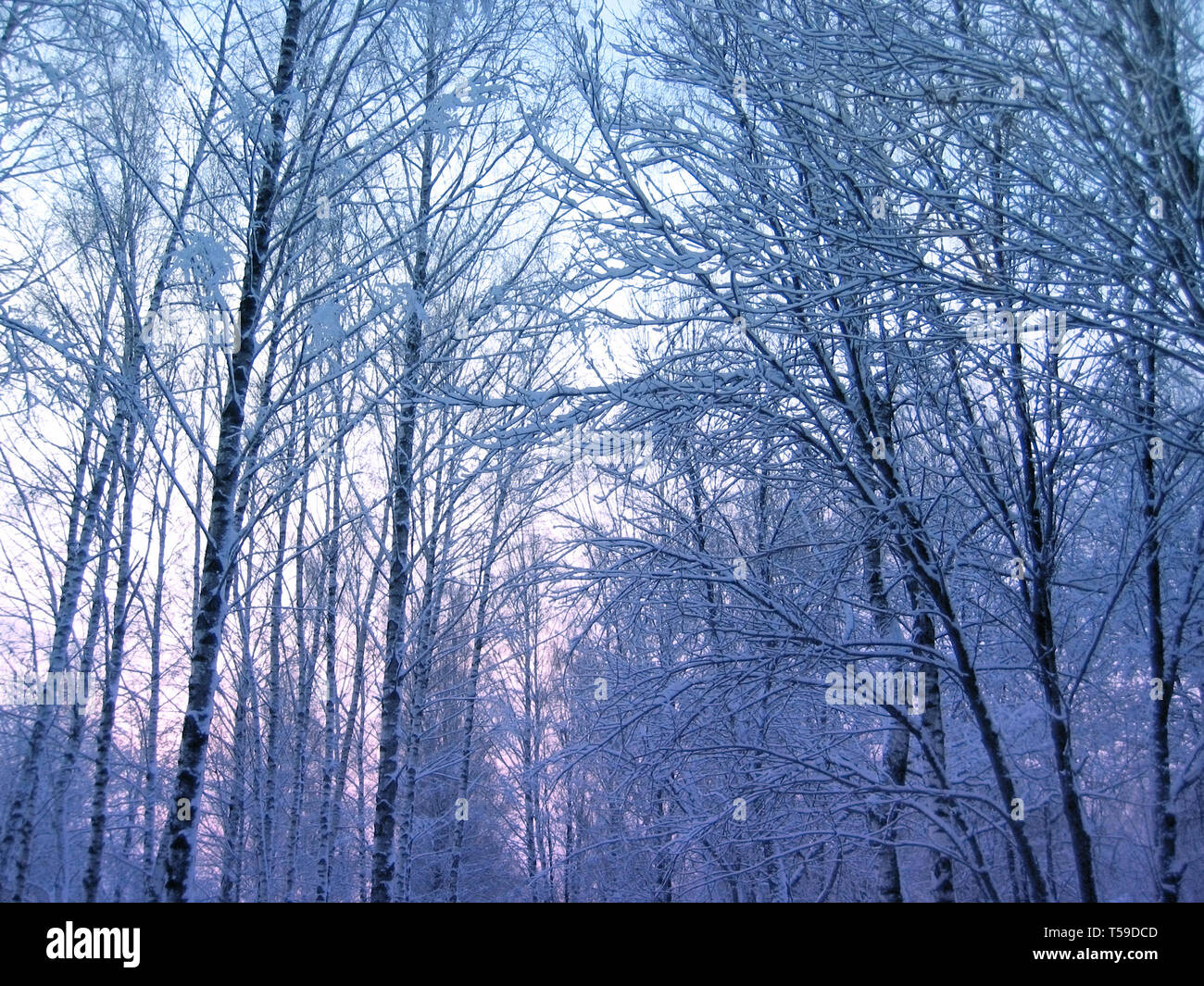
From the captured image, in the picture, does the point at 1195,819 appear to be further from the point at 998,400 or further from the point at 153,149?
the point at 153,149

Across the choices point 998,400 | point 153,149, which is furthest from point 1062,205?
point 153,149

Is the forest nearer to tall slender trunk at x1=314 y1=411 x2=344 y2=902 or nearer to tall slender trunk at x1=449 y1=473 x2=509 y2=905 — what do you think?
tall slender trunk at x1=449 y1=473 x2=509 y2=905

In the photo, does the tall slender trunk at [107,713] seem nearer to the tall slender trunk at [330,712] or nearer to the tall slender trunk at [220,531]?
the tall slender trunk at [330,712]

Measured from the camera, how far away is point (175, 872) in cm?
345

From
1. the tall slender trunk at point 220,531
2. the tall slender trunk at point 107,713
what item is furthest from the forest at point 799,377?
the tall slender trunk at point 107,713

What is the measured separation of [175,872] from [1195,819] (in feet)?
20.6

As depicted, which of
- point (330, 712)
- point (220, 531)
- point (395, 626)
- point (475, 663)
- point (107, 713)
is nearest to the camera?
point (220, 531)

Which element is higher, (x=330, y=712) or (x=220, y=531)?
(x=220, y=531)

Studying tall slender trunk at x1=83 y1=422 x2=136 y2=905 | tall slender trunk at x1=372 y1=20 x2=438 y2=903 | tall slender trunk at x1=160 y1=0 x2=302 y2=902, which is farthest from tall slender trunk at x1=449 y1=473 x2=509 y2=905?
tall slender trunk at x1=83 y1=422 x2=136 y2=905

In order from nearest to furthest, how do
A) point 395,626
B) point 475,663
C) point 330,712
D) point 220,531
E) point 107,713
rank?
point 220,531 < point 395,626 < point 107,713 < point 475,663 < point 330,712

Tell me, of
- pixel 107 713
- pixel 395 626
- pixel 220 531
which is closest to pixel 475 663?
pixel 395 626

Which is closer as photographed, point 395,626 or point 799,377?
point 799,377

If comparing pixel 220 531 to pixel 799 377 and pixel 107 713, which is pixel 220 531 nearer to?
pixel 799 377

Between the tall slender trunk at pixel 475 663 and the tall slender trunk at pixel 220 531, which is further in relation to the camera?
the tall slender trunk at pixel 475 663
